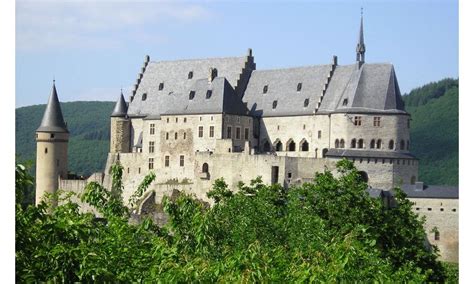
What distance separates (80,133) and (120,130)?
103ft

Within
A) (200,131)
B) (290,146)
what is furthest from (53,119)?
A: (290,146)

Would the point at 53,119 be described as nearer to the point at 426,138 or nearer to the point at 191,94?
the point at 191,94

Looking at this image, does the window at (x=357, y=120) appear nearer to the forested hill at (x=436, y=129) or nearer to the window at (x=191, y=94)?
the forested hill at (x=436, y=129)

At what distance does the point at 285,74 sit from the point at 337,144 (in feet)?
27.2

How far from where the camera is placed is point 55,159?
6256 centimetres

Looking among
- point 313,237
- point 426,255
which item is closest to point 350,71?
point 426,255

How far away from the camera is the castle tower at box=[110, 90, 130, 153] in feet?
211

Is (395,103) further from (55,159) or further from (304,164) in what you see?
(55,159)

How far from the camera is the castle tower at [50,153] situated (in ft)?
203

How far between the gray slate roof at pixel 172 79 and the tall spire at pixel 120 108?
35 cm

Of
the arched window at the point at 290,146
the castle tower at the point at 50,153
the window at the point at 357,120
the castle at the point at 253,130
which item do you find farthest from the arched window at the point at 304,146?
the castle tower at the point at 50,153

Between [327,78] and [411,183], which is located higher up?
[327,78]
